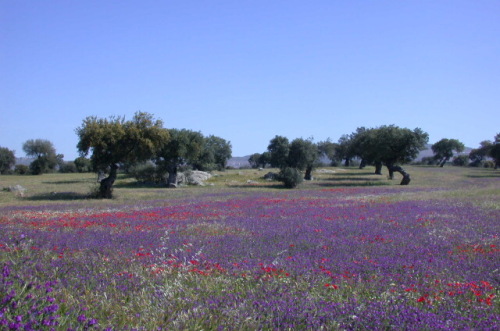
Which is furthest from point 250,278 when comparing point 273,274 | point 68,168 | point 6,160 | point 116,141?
point 6,160

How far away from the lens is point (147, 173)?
55.7m

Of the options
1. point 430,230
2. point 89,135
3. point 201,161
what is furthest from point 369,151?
point 430,230

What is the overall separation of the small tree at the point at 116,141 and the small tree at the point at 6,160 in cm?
7529

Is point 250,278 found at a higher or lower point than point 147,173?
lower

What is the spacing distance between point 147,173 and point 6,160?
61364mm

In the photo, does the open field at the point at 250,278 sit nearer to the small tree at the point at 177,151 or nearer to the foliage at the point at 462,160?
the small tree at the point at 177,151

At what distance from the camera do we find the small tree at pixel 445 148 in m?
119

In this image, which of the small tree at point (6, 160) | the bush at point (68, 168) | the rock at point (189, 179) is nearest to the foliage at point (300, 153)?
the rock at point (189, 179)

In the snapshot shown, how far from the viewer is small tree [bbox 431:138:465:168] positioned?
119 meters

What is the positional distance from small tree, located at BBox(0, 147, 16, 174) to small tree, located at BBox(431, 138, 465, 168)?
115178 mm

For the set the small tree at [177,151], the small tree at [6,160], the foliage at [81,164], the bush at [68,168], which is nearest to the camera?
the small tree at [177,151]

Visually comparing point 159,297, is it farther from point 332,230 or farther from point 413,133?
point 413,133

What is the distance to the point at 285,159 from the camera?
185ft

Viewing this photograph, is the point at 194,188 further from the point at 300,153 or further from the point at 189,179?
the point at 300,153
